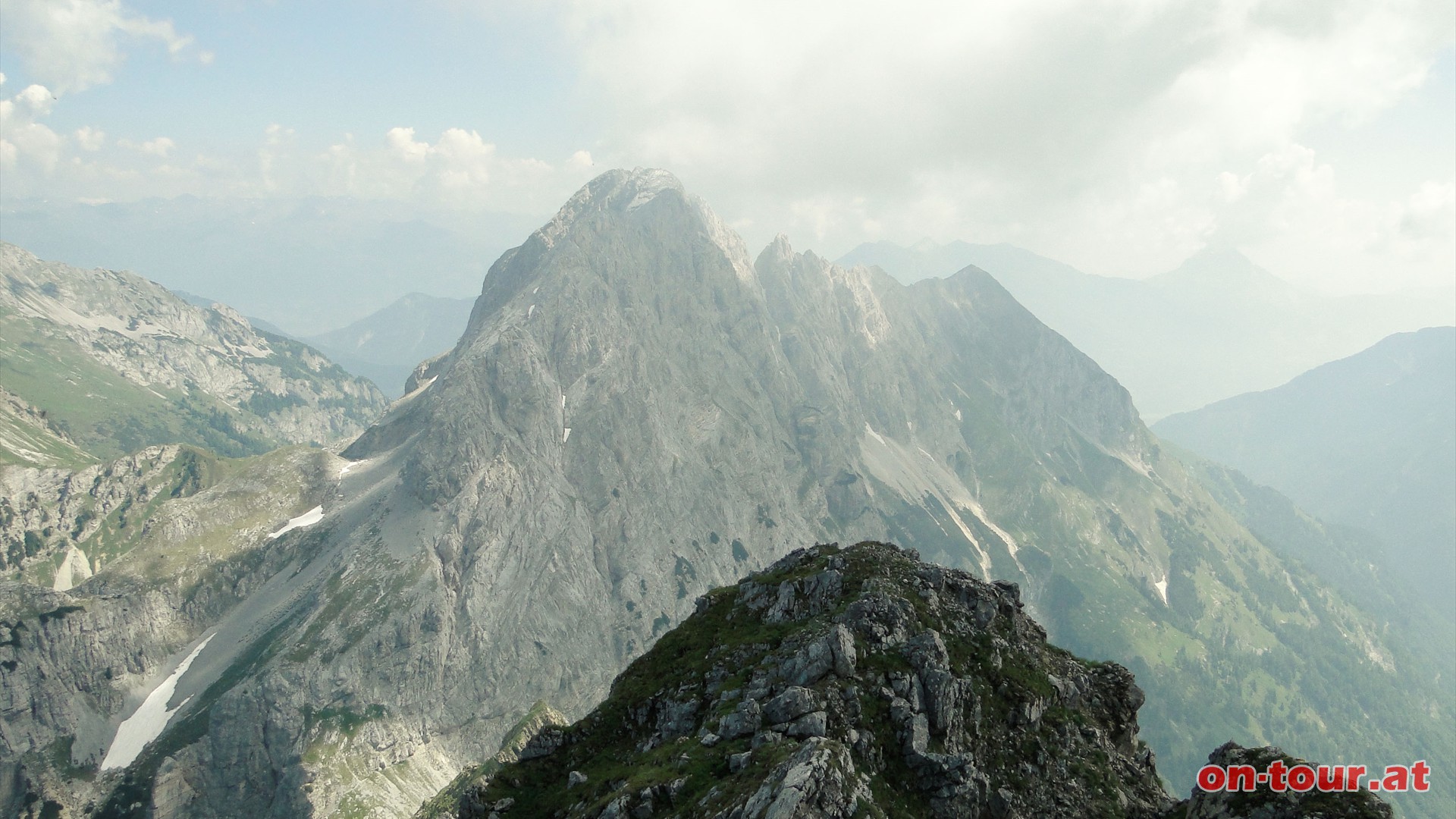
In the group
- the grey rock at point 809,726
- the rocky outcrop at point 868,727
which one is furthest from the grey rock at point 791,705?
the grey rock at point 809,726

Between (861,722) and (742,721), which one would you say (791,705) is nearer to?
(742,721)

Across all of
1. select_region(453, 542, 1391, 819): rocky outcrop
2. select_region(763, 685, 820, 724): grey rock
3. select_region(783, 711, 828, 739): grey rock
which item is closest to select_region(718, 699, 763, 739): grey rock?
select_region(453, 542, 1391, 819): rocky outcrop

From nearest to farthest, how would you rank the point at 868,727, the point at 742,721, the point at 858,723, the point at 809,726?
the point at 809,726
the point at 868,727
the point at 858,723
the point at 742,721

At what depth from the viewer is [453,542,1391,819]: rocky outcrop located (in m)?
40.2

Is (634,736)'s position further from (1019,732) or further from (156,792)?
(156,792)

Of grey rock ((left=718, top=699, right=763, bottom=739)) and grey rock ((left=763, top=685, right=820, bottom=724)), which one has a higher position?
grey rock ((left=763, top=685, right=820, bottom=724))

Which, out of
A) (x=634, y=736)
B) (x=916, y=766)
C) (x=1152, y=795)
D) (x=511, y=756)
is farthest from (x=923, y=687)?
(x=511, y=756)

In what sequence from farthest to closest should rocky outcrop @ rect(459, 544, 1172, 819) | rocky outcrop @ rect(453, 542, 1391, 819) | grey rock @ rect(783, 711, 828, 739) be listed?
grey rock @ rect(783, 711, 828, 739)
rocky outcrop @ rect(459, 544, 1172, 819)
rocky outcrop @ rect(453, 542, 1391, 819)

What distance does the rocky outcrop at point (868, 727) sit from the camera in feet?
132

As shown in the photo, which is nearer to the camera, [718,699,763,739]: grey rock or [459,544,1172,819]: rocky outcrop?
[459,544,1172,819]: rocky outcrop

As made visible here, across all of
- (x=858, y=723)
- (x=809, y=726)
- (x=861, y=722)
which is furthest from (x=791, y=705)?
(x=861, y=722)

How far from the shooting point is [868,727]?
46.0 m

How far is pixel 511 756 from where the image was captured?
156m

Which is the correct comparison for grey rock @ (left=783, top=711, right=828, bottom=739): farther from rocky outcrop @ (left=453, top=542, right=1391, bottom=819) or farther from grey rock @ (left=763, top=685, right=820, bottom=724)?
grey rock @ (left=763, top=685, right=820, bottom=724)
